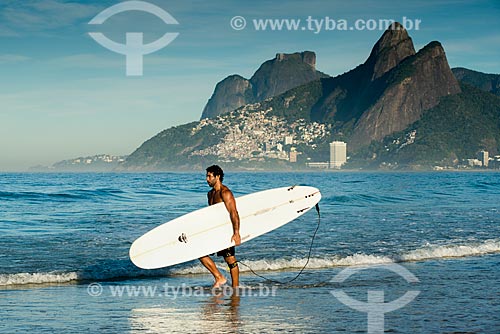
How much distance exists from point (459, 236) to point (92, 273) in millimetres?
8865

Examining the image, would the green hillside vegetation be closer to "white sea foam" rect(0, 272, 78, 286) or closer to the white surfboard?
"white sea foam" rect(0, 272, 78, 286)

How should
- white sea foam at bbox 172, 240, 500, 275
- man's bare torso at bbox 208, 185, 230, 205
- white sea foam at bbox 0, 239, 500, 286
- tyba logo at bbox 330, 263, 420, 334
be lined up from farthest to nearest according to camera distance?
white sea foam at bbox 172, 240, 500, 275, white sea foam at bbox 0, 239, 500, 286, man's bare torso at bbox 208, 185, 230, 205, tyba logo at bbox 330, 263, 420, 334

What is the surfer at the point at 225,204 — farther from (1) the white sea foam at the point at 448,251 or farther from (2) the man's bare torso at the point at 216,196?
(1) the white sea foam at the point at 448,251

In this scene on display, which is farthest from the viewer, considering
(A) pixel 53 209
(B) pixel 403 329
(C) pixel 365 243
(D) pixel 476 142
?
(D) pixel 476 142

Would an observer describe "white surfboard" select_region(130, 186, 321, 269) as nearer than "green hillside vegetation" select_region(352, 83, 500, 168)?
Yes

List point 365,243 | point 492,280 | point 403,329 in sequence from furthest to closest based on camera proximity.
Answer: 1. point 365,243
2. point 492,280
3. point 403,329

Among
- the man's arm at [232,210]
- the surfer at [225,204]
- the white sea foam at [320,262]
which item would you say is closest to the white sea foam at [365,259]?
the white sea foam at [320,262]

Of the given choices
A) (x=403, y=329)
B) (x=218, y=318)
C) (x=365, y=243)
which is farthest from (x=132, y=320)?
(x=365, y=243)

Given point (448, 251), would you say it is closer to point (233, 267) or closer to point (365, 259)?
point (365, 259)

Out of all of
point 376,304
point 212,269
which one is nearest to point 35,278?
point 212,269

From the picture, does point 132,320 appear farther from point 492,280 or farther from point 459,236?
point 459,236

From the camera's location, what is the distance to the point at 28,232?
1678 centimetres

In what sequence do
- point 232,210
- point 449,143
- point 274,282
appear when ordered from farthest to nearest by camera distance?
1. point 449,143
2. point 274,282
3. point 232,210

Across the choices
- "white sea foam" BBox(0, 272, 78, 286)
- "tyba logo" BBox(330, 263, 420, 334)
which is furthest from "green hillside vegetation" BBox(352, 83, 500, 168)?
"tyba logo" BBox(330, 263, 420, 334)
